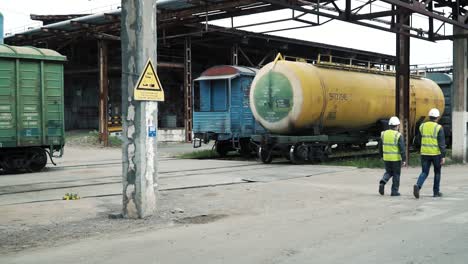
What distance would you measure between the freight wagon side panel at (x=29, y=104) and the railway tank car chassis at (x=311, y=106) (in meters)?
7.36

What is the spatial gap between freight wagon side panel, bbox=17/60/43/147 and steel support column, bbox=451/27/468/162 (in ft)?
47.9

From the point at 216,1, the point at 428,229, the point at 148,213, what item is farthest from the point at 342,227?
the point at 216,1

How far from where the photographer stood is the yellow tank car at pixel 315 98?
17.8 m

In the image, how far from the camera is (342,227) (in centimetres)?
775

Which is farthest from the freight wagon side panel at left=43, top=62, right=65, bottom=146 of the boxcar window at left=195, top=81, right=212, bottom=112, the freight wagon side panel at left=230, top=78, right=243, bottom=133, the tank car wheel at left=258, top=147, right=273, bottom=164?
the tank car wheel at left=258, top=147, right=273, bottom=164

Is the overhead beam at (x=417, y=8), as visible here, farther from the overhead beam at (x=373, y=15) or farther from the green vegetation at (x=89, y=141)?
the green vegetation at (x=89, y=141)

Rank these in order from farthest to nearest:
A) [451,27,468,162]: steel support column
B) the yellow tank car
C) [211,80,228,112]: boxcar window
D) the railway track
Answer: [211,80,228,112]: boxcar window, [451,27,468,162]: steel support column, the yellow tank car, the railway track

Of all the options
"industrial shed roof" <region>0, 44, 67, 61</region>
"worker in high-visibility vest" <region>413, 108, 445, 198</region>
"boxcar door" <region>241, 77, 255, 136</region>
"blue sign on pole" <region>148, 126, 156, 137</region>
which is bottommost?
"worker in high-visibility vest" <region>413, 108, 445, 198</region>

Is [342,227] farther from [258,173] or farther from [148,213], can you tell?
[258,173]

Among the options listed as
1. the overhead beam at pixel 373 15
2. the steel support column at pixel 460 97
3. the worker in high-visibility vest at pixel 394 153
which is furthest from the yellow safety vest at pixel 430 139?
the steel support column at pixel 460 97

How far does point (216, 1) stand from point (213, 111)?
485 centimetres

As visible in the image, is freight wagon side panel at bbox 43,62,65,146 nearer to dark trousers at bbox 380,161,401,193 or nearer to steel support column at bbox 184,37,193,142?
A: dark trousers at bbox 380,161,401,193

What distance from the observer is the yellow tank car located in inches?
699

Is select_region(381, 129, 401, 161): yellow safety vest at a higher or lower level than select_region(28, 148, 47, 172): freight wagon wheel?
higher
